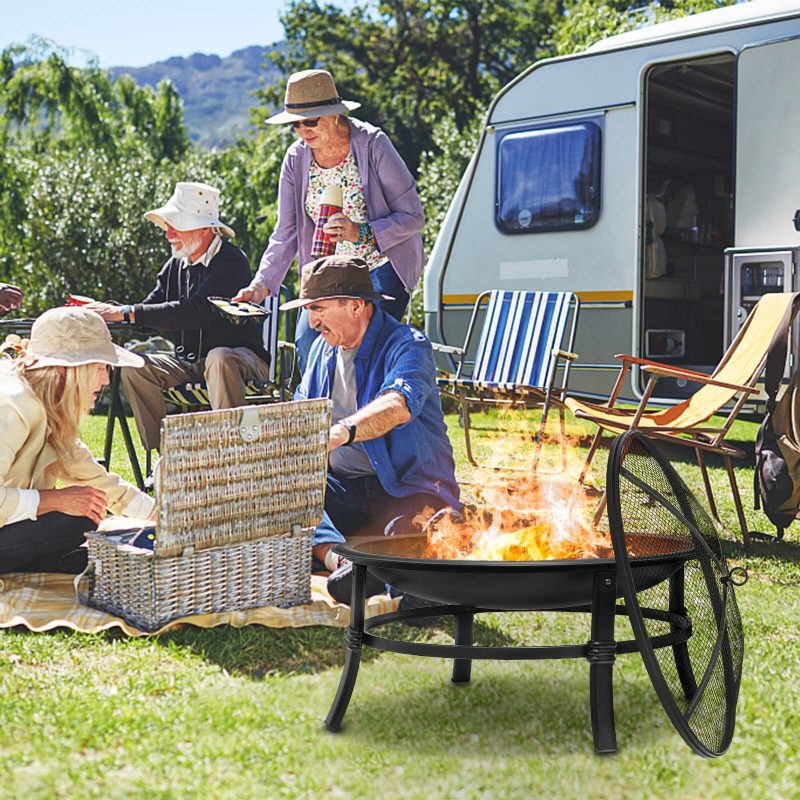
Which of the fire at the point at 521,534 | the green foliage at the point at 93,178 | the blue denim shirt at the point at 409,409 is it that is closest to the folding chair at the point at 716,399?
the blue denim shirt at the point at 409,409

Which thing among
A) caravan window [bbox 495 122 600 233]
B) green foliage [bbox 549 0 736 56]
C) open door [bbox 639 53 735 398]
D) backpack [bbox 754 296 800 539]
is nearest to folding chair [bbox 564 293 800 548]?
backpack [bbox 754 296 800 539]

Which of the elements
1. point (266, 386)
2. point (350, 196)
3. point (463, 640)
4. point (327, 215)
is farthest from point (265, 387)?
point (463, 640)

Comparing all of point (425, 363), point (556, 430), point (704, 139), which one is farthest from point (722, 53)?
point (425, 363)

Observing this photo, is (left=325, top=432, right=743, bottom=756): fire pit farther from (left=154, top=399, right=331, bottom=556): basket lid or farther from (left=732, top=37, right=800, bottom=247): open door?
(left=732, top=37, right=800, bottom=247): open door

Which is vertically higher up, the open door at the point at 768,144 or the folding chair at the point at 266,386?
the open door at the point at 768,144

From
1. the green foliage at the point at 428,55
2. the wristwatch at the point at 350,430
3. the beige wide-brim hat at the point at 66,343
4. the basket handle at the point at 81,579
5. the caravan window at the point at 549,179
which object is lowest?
the basket handle at the point at 81,579

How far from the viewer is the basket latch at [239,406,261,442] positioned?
A: 319cm

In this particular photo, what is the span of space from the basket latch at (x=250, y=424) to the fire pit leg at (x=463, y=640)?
77cm

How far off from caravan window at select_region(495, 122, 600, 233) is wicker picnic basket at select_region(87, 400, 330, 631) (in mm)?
3881

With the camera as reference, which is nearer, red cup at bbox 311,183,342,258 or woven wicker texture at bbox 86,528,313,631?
woven wicker texture at bbox 86,528,313,631

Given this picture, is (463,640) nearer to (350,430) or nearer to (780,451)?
(350,430)

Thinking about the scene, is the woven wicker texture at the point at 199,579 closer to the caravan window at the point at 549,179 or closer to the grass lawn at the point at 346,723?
the grass lawn at the point at 346,723

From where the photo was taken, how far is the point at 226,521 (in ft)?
10.6

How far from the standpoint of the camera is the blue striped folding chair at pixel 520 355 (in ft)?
19.6
